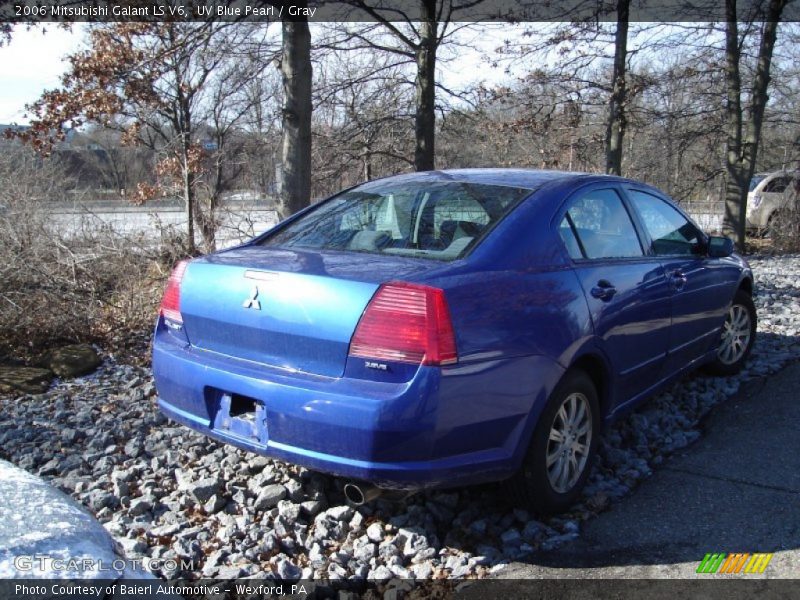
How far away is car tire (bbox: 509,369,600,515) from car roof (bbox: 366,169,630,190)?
107 centimetres

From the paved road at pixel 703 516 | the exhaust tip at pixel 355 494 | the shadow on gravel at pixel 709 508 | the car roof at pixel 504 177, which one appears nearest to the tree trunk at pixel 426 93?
the car roof at pixel 504 177

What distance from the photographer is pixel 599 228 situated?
3.91 m

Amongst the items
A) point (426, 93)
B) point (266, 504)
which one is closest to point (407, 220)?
point (266, 504)

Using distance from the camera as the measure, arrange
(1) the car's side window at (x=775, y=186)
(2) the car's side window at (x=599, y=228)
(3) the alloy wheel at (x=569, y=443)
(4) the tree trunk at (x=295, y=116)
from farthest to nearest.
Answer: (1) the car's side window at (x=775, y=186), (4) the tree trunk at (x=295, y=116), (2) the car's side window at (x=599, y=228), (3) the alloy wheel at (x=569, y=443)

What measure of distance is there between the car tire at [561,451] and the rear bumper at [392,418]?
131mm

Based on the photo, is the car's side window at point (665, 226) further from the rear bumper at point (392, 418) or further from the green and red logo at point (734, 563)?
the green and red logo at point (734, 563)

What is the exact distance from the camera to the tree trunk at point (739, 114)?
1455 centimetres

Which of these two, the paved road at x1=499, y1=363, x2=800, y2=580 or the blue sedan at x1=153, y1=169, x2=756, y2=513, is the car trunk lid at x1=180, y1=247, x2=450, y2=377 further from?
the paved road at x1=499, y1=363, x2=800, y2=580

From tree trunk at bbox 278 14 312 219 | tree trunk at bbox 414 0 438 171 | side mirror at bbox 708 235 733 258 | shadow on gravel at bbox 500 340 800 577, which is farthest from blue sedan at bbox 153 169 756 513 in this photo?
tree trunk at bbox 414 0 438 171

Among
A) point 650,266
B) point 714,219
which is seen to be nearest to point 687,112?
point 714,219

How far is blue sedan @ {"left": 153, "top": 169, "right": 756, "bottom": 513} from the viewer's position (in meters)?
2.73

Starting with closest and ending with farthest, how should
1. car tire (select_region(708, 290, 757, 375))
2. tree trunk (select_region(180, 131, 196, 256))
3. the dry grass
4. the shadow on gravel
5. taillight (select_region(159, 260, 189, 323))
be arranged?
the shadow on gravel < taillight (select_region(159, 260, 189, 323)) < car tire (select_region(708, 290, 757, 375)) < the dry grass < tree trunk (select_region(180, 131, 196, 256))

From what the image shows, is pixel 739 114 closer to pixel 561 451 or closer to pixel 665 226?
pixel 665 226

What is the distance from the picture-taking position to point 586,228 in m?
3.77
